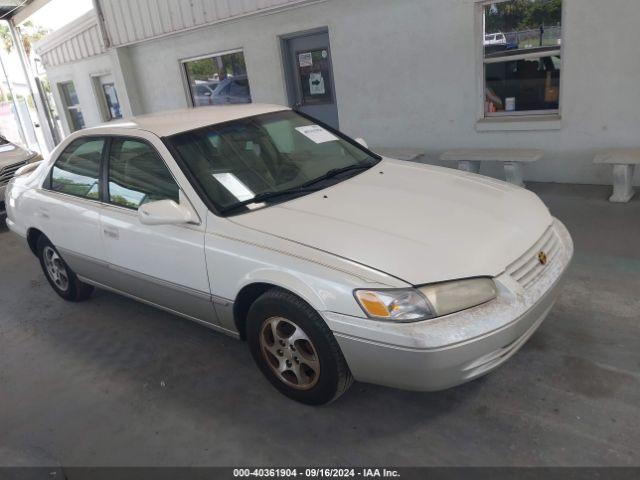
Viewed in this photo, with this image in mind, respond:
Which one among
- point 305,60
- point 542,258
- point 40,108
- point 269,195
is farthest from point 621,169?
point 40,108

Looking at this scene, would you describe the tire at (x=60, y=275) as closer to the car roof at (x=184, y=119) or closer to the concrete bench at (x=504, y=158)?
the car roof at (x=184, y=119)

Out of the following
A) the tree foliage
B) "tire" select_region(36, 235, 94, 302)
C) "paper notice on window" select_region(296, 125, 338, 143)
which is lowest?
"tire" select_region(36, 235, 94, 302)

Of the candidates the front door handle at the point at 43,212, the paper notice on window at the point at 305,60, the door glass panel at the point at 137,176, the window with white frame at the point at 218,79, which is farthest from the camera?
the window with white frame at the point at 218,79

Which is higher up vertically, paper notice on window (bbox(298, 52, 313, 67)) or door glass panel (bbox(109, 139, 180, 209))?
paper notice on window (bbox(298, 52, 313, 67))

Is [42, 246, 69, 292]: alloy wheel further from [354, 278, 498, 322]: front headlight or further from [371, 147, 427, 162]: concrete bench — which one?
[371, 147, 427, 162]: concrete bench

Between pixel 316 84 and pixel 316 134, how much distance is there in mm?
4680

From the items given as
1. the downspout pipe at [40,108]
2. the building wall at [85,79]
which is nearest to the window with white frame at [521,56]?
the building wall at [85,79]

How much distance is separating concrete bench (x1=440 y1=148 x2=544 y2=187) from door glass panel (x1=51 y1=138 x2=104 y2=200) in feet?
13.9

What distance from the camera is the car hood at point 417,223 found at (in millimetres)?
2461

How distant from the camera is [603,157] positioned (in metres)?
5.48

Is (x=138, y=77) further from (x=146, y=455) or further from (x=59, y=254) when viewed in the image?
(x=146, y=455)

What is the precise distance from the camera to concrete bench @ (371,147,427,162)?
6.75 m

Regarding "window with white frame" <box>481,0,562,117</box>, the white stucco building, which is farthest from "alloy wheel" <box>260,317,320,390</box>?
"window with white frame" <box>481,0,562,117</box>

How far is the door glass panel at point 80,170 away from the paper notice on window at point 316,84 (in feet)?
15.5
